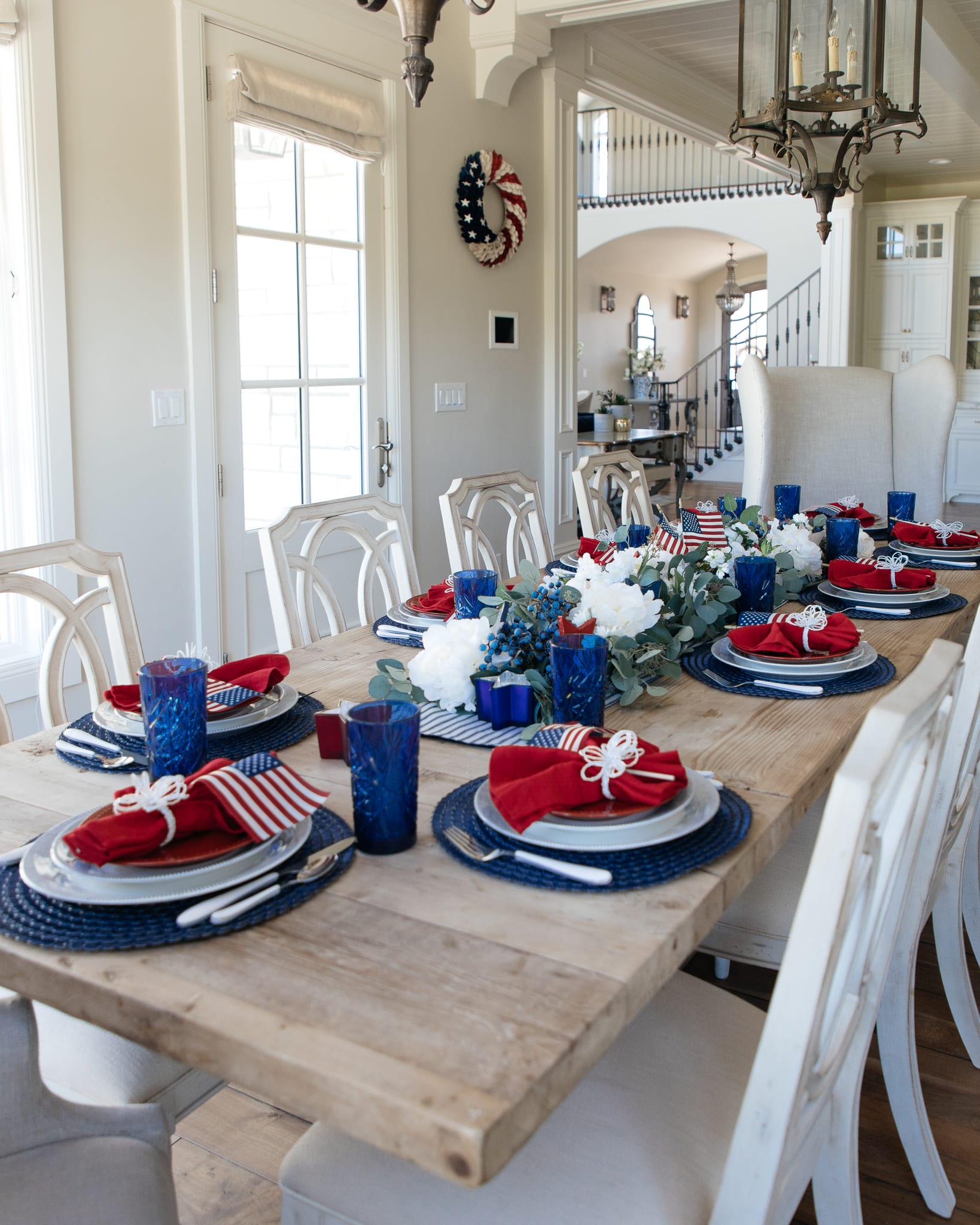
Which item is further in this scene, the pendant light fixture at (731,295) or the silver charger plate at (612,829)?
the pendant light fixture at (731,295)

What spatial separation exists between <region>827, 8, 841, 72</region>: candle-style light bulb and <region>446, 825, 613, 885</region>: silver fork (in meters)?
2.51

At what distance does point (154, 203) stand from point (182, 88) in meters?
0.36

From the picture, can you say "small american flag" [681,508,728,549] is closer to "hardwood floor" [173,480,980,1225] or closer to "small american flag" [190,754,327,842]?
"hardwood floor" [173,480,980,1225]

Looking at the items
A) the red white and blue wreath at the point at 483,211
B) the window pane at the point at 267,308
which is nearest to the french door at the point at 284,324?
the window pane at the point at 267,308

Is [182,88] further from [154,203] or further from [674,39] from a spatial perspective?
[674,39]

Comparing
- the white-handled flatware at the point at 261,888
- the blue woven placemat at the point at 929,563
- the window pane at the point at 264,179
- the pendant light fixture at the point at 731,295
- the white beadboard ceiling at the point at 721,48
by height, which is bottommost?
the white-handled flatware at the point at 261,888

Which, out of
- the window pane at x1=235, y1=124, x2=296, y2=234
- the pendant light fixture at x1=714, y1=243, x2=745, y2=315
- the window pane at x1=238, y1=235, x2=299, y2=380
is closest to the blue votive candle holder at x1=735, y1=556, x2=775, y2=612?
the window pane at x1=238, y1=235, x2=299, y2=380

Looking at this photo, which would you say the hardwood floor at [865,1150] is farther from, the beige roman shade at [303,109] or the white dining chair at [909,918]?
the beige roman shade at [303,109]

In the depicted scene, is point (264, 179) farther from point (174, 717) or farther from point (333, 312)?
point (174, 717)

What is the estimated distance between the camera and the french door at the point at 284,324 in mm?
3547

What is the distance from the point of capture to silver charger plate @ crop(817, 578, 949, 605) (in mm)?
2223

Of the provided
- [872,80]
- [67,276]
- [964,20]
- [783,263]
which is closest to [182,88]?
[67,276]

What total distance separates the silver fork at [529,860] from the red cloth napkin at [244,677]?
527 mm

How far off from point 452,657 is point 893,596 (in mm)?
1139
